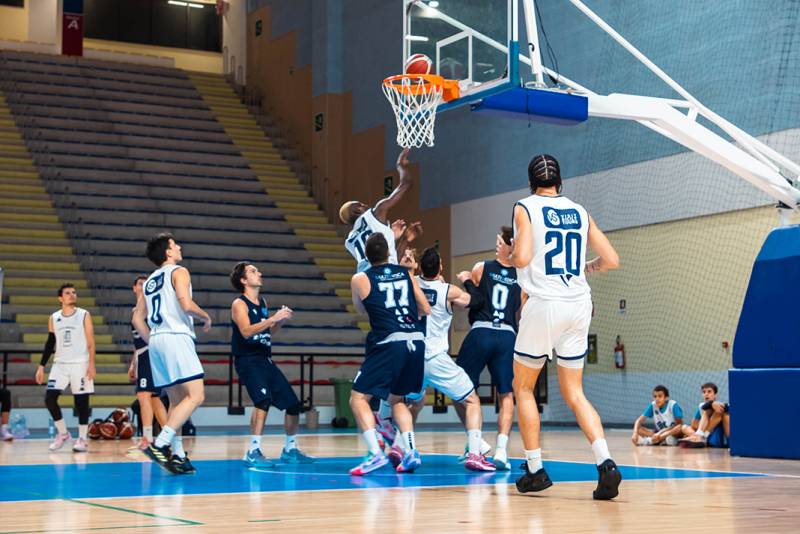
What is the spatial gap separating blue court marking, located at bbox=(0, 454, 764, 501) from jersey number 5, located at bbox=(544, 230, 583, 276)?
1.85 m

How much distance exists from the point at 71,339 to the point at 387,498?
24.0 ft

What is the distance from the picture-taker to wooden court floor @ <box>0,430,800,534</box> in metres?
5.56

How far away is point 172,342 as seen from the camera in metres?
8.90

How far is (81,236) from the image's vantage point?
22266 millimetres

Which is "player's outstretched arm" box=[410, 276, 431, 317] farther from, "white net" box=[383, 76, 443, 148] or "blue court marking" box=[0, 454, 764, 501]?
"white net" box=[383, 76, 443, 148]

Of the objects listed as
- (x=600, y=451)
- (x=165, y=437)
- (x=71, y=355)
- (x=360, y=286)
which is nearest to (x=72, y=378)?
(x=71, y=355)

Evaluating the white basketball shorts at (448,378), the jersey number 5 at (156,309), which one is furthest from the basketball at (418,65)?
the jersey number 5 at (156,309)

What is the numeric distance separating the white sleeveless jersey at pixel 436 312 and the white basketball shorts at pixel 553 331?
2560 mm

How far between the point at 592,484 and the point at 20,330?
1390cm

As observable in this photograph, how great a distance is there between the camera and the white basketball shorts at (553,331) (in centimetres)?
700

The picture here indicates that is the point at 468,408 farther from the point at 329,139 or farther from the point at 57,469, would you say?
the point at 329,139

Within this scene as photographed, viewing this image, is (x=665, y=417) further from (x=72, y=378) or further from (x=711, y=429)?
(x=72, y=378)

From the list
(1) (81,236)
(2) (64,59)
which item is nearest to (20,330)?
(1) (81,236)

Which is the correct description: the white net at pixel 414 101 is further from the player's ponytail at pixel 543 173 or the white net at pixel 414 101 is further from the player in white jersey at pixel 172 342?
the player's ponytail at pixel 543 173
